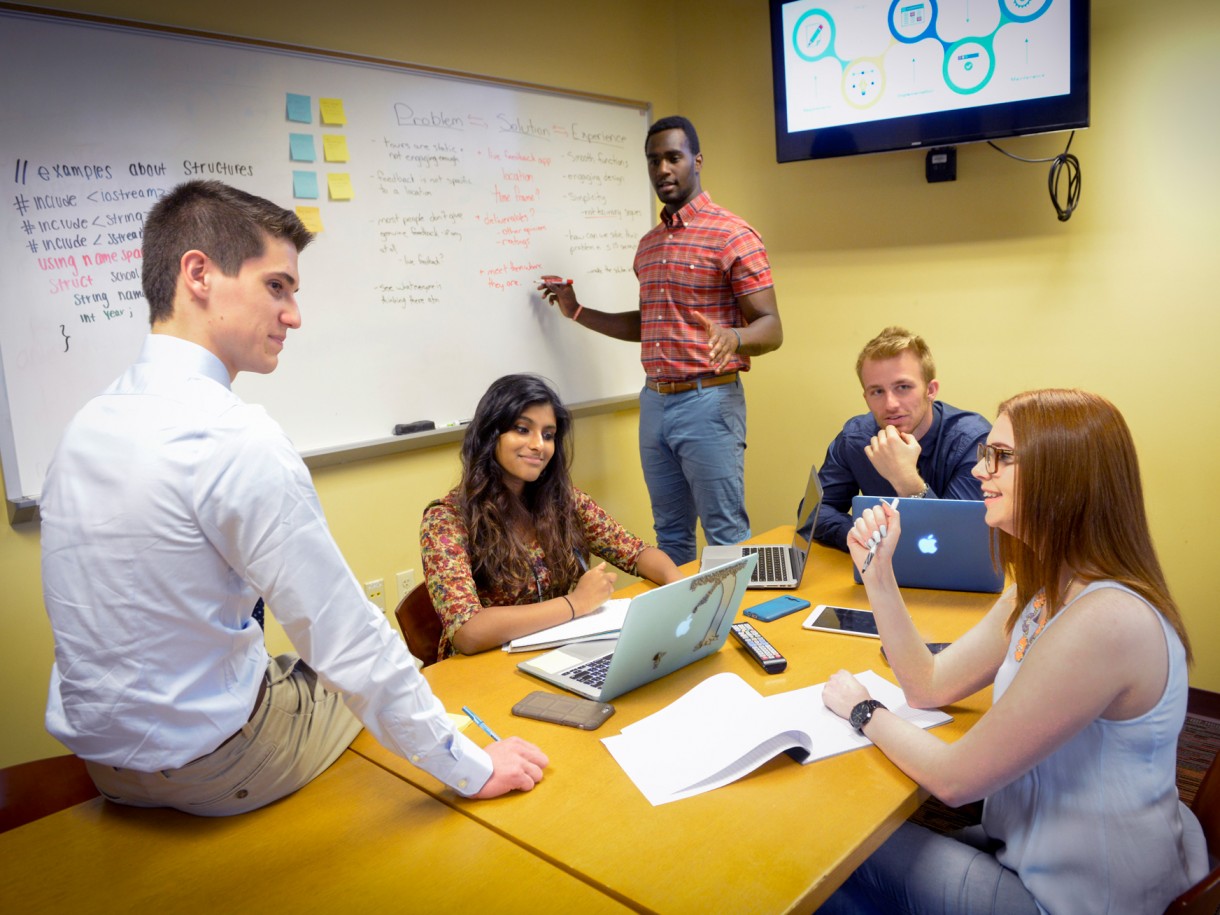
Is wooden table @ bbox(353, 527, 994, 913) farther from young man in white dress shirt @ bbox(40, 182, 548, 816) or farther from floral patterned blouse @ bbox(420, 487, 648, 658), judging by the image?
floral patterned blouse @ bbox(420, 487, 648, 658)

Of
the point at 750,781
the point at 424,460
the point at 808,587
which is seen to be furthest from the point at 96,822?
the point at 424,460

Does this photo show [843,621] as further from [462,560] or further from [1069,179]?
[1069,179]

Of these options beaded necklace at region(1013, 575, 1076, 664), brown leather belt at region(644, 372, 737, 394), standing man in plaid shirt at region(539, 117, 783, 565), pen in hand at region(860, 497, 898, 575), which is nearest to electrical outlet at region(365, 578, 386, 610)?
standing man in plaid shirt at region(539, 117, 783, 565)

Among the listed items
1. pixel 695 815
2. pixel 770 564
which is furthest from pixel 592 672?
pixel 770 564

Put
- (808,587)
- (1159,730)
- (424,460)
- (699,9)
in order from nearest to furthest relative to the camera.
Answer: (1159,730)
(808,587)
(424,460)
(699,9)

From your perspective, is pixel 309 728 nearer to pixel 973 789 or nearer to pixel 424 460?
pixel 973 789

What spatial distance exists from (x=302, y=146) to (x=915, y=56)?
206cm

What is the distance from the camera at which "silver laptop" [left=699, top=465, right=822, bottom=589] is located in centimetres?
200

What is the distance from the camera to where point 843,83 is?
3.24 metres

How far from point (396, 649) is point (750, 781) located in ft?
1.71

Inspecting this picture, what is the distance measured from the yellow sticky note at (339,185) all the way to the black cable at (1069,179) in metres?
2.30

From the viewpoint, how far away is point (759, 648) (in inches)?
64.2

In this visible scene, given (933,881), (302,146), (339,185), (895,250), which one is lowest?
(933,881)

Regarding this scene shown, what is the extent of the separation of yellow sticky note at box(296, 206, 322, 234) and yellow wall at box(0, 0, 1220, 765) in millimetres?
132
